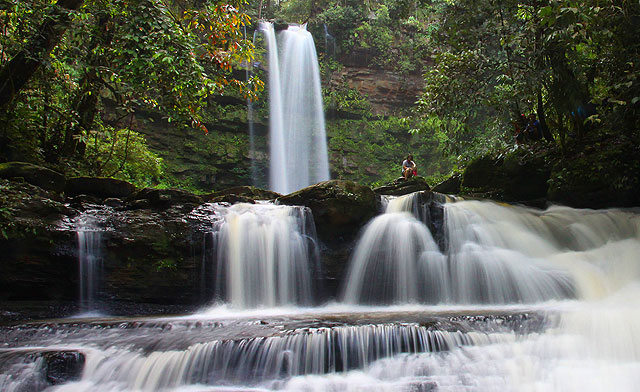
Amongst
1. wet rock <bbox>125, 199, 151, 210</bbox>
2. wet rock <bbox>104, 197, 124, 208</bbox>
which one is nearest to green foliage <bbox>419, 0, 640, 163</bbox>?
wet rock <bbox>125, 199, 151, 210</bbox>

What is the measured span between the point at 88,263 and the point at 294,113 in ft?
47.8

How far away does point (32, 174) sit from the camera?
281 inches

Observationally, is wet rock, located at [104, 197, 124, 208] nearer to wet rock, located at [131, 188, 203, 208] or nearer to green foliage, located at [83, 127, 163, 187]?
wet rock, located at [131, 188, 203, 208]

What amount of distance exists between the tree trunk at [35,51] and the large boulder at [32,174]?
1.06 metres

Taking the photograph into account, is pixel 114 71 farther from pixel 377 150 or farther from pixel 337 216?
pixel 377 150

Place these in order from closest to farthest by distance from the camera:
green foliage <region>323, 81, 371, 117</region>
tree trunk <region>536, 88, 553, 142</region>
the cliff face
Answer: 1. tree trunk <region>536, 88, 553, 142</region>
2. green foliage <region>323, 81, 371, 117</region>
3. the cliff face

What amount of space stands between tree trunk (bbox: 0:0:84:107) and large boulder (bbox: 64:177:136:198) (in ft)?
5.58

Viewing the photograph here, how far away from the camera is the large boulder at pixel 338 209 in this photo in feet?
25.4

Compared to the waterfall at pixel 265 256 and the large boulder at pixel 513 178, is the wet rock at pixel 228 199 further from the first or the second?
the large boulder at pixel 513 178

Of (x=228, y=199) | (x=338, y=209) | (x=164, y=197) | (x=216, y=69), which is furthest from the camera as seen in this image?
(x=228, y=199)

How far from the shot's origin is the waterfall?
7.09 m

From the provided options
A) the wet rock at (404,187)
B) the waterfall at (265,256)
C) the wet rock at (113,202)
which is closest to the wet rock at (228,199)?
the waterfall at (265,256)

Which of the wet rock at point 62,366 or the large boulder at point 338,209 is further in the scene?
the large boulder at point 338,209

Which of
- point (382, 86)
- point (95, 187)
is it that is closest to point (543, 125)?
point (95, 187)
